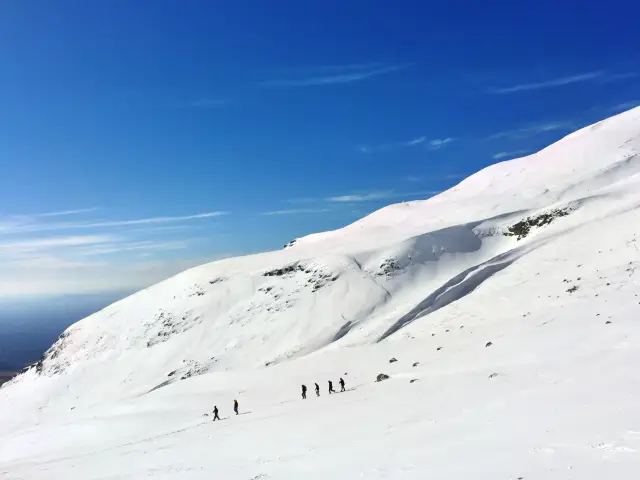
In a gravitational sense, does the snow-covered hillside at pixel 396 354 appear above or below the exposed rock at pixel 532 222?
below

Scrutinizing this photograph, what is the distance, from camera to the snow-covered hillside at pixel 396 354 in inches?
543

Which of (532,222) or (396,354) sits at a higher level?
(532,222)

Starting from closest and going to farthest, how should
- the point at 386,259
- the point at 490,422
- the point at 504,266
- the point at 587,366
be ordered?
the point at 490,422
the point at 587,366
the point at 504,266
the point at 386,259

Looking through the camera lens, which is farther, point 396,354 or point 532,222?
point 532,222

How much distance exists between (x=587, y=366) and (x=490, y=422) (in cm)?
656

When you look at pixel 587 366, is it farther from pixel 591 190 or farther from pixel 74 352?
pixel 74 352

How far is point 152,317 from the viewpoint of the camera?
272 ft

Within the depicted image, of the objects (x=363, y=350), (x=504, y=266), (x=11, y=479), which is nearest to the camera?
(x=11, y=479)

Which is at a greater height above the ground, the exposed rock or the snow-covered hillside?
the exposed rock

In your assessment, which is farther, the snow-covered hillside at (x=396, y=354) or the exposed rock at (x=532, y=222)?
the exposed rock at (x=532, y=222)

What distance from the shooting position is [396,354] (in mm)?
37406

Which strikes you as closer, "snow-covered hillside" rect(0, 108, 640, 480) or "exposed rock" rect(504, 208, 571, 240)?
"snow-covered hillside" rect(0, 108, 640, 480)

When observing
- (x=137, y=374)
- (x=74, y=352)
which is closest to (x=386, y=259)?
(x=137, y=374)

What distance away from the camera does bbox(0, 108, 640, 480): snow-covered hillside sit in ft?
45.2
